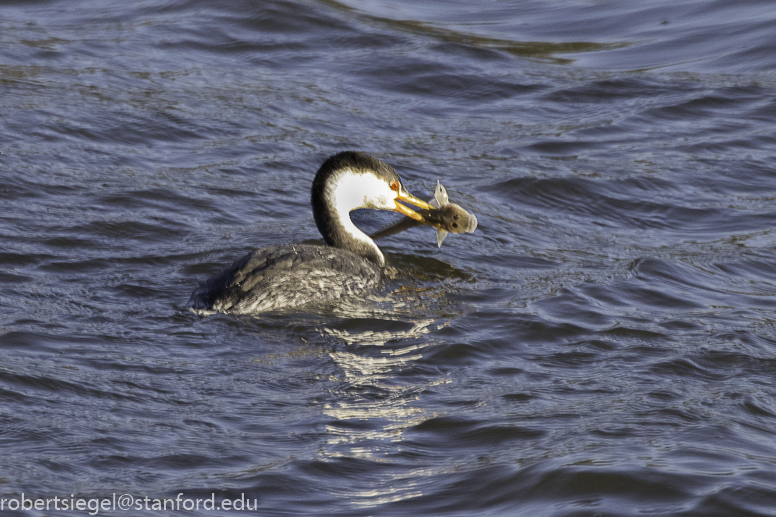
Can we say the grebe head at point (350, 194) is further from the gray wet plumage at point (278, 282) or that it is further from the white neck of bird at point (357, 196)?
the gray wet plumage at point (278, 282)

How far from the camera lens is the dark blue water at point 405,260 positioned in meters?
4.74

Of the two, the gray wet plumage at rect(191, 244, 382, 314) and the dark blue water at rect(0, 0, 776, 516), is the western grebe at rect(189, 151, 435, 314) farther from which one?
the dark blue water at rect(0, 0, 776, 516)

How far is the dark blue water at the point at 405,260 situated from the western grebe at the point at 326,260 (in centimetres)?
17

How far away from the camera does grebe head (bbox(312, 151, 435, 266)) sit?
7.75 m

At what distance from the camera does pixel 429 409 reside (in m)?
5.40

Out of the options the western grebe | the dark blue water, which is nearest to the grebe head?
the western grebe

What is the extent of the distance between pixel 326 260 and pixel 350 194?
83 cm

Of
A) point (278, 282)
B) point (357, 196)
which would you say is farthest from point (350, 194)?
point (278, 282)

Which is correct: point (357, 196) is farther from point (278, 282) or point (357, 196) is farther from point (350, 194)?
point (278, 282)

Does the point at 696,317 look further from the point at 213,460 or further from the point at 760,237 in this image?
the point at 213,460

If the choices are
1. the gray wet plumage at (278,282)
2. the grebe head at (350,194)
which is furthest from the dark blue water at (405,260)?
the grebe head at (350,194)

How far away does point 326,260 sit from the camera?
7168 millimetres

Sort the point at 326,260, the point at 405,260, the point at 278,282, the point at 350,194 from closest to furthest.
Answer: the point at 278,282, the point at 326,260, the point at 350,194, the point at 405,260

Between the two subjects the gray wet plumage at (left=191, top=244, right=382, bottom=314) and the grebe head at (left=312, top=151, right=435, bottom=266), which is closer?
the gray wet plumage at (left=191, top=244, right=382, bottom=314)
